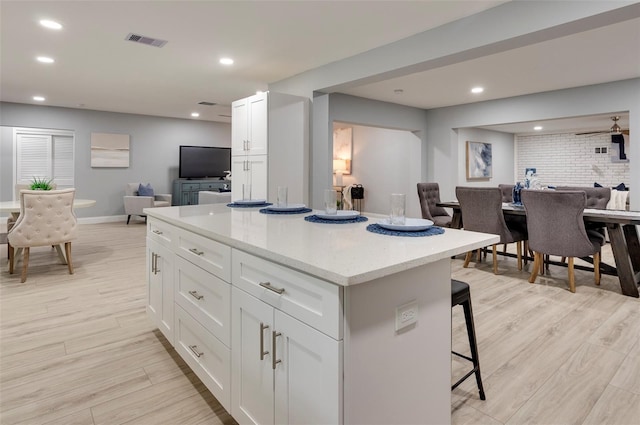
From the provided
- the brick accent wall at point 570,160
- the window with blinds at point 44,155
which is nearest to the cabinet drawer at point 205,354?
the window with blinds at point 44,155

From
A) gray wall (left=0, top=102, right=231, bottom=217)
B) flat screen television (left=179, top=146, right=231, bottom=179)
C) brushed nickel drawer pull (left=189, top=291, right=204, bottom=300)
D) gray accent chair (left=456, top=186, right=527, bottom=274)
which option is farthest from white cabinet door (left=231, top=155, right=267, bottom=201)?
gray wall (left=0, top=102, right=231, bottom=217)

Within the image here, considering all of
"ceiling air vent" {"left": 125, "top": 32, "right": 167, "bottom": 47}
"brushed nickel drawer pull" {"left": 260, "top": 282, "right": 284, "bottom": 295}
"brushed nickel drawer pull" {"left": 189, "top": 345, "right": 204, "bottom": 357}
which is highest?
"ceiling air vent" {"left": 125, "top": 32, "right": 167, "bottom": 47}

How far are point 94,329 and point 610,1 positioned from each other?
13.3 feet

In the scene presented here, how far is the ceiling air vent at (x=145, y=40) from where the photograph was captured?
354cm

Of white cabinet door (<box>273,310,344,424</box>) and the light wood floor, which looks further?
the light wood floor

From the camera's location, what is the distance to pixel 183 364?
2195 mm

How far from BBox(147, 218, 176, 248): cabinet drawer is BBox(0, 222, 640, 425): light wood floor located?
2.28ft

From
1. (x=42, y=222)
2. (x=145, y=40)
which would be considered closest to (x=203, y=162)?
(x=42, y=222)

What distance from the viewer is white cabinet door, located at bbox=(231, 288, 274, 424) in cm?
132

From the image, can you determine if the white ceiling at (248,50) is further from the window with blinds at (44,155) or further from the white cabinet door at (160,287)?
the white cabinet door at (160,287)

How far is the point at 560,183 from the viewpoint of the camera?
9383 mm

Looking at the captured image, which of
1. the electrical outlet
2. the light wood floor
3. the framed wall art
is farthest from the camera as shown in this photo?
the framed wall art

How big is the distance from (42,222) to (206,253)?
3.13 metres

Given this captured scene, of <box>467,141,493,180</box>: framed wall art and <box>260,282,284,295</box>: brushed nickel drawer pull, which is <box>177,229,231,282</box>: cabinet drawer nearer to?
<box>260,282,284,295</box>: brushed nickel drawer pull
